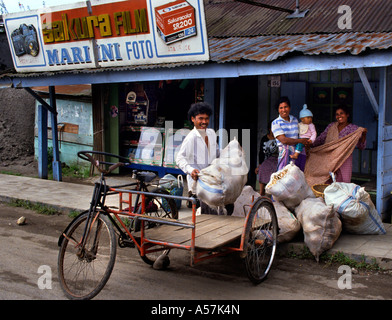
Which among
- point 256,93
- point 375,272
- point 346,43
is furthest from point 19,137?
point 375,272

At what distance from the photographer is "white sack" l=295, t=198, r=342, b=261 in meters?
5.87

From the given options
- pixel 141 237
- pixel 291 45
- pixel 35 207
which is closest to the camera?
pixel 141 237

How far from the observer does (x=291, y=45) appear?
7.50m

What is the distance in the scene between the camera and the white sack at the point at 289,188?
20.8 ft

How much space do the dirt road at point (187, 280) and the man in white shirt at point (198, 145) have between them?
97 cm

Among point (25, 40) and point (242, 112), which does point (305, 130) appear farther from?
point (25, 40)

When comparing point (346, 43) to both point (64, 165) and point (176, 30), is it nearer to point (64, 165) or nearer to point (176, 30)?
point (176, 30)

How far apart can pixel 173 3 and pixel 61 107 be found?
609cm

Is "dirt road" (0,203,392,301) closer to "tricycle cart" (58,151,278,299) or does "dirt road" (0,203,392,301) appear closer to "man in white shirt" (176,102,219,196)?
"tricycle cart" (58,151,278,299)

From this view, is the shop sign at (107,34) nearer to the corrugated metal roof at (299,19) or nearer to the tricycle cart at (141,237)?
the corrugated metal roof at (299,19)

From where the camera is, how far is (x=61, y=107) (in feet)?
43.2

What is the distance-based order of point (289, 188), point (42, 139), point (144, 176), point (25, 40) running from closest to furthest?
point (144, 176) → point (289, 188) → point (25, 40) → point (42, 139)

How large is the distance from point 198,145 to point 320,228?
1729mm

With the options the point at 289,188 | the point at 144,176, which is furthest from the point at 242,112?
the point at 144,176
